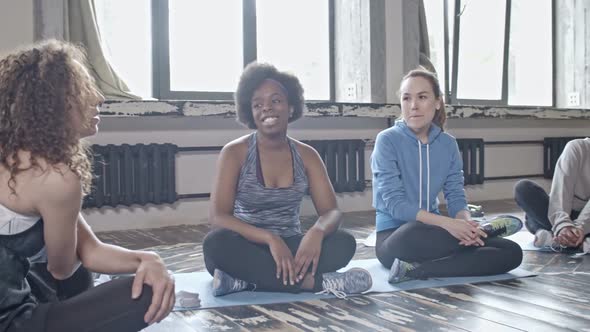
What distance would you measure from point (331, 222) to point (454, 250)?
0.51 m

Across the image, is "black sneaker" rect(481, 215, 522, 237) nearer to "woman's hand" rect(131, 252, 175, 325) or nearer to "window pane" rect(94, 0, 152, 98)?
"woman's hand" rect(131, 252, 175, 325)

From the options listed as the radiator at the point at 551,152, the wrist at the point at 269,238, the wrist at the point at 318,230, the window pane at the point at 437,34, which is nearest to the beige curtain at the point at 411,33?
the window pane at the point at 437,34

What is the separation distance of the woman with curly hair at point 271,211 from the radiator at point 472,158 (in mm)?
3128

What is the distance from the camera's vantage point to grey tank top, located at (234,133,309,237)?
2.28 m

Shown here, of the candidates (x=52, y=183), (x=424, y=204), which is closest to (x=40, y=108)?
(x=52, y=183)

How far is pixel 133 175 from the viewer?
3.94m

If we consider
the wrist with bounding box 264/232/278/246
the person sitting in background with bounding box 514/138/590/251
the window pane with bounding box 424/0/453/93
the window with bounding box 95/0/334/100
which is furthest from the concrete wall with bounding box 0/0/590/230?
the wrist with bounding box 264/232/278/246

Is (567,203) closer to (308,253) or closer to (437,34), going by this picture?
(308,253)

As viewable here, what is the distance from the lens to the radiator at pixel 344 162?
181 inches

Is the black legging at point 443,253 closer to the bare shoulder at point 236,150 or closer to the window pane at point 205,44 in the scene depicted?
the bare shoulder at point 236,150

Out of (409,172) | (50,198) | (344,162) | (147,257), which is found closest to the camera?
(50,198)

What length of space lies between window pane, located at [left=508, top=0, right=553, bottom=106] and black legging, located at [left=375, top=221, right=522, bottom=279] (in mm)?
3873

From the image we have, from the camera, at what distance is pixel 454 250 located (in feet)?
7.86

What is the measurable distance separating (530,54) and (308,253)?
484 cm
